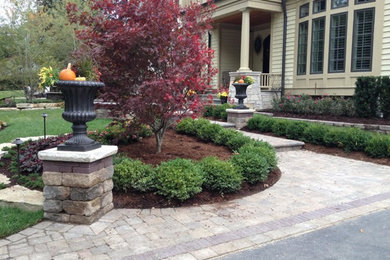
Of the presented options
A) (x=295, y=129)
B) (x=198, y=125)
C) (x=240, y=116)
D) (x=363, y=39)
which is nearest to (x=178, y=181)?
(x=198, y=125)

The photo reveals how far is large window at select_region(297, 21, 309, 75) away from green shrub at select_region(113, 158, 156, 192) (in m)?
11.4

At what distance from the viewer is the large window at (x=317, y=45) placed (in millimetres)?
13287

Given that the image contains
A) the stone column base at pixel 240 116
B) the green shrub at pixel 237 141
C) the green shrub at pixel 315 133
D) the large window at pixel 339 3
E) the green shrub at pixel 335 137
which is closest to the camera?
the green shrub at pixel 237 141

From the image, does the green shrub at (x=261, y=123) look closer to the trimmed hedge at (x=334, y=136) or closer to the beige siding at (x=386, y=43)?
the trimmed hedge at (x=334, y=136)

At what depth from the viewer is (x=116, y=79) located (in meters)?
5.12

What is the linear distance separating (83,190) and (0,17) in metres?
20.5

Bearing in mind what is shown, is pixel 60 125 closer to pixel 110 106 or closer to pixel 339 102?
pixel 110 106

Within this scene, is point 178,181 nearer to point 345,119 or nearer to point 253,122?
point 253,122

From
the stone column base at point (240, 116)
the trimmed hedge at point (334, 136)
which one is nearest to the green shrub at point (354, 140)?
the trimmed hedge at point (334, 136)

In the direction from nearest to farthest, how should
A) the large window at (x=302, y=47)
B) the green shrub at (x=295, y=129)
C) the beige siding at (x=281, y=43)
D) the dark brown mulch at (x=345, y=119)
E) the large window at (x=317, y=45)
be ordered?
1. the green shrub at (x=295, y=129)
2. the dark brown mulch at (x=345, y=119)
3. the large window at (x=317, y=45)
4. the large window at (x=302, y=47)
5. the beige siding at (x=281, y=43)

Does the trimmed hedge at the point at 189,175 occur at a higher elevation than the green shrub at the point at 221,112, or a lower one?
lower

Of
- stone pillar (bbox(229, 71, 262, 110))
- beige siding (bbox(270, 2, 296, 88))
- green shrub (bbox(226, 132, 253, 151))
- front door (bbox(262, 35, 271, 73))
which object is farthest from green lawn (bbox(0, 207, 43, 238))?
front door (bbox(262, 35, 271, 73))

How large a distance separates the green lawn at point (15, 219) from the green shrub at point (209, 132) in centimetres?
426

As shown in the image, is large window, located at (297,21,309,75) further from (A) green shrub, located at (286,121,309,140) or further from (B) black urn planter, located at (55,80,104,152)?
(B) black urn planter, located at (55,80,104,152)
